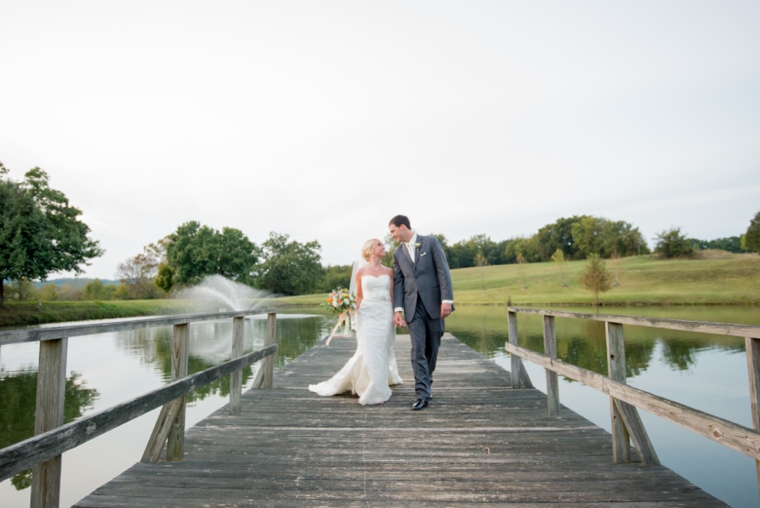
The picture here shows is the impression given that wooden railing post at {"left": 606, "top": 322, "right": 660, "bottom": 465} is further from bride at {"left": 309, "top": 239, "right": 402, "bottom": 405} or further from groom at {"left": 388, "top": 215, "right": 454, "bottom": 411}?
bride at {"left": 309, "top": 239, "right": 402, "bottom": 405}

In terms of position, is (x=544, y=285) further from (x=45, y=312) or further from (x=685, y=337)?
(x=45, y=312)

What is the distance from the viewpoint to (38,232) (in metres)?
24.8

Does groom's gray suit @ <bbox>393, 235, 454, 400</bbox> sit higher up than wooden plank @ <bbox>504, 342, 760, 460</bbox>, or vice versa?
groom's gray suit @ <bbox>393, 235, 454, 400</bbox>

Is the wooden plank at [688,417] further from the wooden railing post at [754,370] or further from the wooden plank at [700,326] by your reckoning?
the wooden plank at [700,326]

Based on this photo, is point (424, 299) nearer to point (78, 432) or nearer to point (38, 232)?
point (78, 432)

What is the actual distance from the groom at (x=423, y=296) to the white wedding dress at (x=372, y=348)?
19.3 inches

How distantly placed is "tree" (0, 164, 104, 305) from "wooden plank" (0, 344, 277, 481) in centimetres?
2741

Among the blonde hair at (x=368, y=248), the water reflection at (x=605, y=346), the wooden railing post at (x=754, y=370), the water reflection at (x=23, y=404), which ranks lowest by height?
the water reflection at (x=605, y=346)

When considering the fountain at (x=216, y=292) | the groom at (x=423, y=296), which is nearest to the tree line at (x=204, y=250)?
the fountain at (x=216, y=292)

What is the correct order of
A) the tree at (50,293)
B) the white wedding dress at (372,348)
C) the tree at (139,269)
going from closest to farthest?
the white wedding dress at (372,348), the tree at (50,293), the tree at (139,269)

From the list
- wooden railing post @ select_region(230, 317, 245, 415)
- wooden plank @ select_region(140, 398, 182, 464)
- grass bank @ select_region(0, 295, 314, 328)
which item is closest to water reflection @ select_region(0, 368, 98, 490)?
wooden railing post @ select_region(230, 317, 245, 415)

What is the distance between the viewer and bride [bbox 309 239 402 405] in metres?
5.18

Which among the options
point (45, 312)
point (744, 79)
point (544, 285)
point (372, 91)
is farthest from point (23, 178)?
point (544, 285)

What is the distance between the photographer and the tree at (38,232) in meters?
23.7
